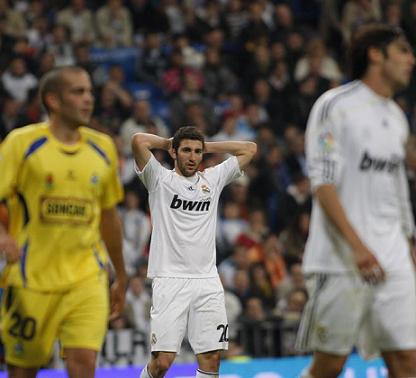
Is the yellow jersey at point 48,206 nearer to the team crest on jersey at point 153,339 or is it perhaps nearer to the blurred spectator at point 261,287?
the team crest on jersey at point 153,339

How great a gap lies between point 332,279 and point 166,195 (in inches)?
129

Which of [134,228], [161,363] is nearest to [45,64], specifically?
[134,228]

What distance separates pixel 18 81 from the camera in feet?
58.7

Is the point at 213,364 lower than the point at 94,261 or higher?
lower

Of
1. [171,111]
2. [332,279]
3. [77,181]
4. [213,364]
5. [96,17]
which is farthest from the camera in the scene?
[96,17]

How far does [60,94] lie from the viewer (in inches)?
308

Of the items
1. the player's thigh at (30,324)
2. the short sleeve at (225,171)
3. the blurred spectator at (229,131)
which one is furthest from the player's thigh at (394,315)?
the blurred spectator at (229,131)

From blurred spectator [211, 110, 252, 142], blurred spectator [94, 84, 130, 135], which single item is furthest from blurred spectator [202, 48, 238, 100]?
blurred spectator [94, 84, 130, 135]

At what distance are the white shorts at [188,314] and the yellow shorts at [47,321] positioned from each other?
2204mm

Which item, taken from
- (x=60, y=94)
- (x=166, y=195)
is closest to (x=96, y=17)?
(x=166, y=195)

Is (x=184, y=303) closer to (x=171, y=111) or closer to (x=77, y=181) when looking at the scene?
(x=77, y=181)

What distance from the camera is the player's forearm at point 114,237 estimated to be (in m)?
8.02

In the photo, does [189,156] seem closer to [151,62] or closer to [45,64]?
[45,64]

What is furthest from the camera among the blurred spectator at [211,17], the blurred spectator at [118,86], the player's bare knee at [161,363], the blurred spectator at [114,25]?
the blurred spectator at [211,17]
